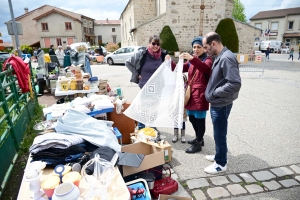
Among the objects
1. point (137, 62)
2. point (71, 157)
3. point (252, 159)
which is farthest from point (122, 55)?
point (71, 157)

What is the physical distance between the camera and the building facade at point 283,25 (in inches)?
1672

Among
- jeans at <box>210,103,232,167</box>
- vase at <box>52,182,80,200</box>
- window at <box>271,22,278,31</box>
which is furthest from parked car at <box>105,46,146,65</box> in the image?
window at <box>271,22,278,31</box>

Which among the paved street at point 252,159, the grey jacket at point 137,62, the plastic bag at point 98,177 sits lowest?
the paved street at point 252,159

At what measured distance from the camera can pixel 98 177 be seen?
168 centimetres

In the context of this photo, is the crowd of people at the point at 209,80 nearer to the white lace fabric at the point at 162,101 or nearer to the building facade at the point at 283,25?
the white lace fabric at the point at 162,101

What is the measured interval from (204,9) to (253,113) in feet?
46.6

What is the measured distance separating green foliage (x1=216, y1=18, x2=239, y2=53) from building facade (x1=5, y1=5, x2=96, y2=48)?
30.2m

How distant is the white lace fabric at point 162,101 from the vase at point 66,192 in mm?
1574

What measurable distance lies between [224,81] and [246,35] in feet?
59.2

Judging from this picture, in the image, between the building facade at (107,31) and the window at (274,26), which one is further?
the building facade at (107,31)

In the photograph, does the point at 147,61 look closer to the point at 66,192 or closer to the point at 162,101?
the point at 162,101

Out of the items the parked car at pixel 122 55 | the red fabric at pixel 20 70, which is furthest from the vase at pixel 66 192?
the parked car at pixel 122 55

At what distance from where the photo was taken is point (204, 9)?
1667 centimetres

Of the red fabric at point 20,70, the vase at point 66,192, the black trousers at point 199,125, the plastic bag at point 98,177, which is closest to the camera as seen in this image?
the vase at point 66,192
